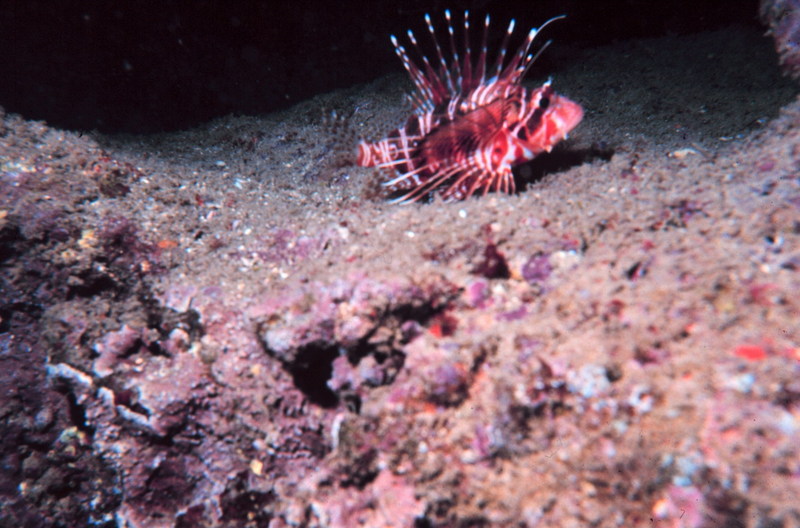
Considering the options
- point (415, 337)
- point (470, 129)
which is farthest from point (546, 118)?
point (415, 337)

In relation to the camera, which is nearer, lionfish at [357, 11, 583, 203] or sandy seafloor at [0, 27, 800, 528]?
sandy seafloor at [0, 27, 800, 528]

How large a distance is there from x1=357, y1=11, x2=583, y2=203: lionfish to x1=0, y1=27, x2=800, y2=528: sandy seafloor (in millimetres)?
270

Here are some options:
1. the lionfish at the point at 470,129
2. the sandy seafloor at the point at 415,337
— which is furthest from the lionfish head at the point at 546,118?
the sandy seafloor at the point at 415,337

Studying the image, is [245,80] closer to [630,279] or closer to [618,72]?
[618,72]

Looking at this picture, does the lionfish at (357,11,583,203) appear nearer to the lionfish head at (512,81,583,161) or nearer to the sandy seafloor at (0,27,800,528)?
the lionfish head at (512,81,583,161)

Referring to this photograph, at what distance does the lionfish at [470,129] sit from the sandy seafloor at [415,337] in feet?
0.88

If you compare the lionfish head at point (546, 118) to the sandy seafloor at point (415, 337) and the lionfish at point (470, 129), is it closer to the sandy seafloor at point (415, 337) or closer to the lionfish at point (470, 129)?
the lionfish at point (470, 129)

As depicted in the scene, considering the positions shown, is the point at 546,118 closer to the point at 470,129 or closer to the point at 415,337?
the point at 470,129

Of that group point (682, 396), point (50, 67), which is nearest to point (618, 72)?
point (682, 396)

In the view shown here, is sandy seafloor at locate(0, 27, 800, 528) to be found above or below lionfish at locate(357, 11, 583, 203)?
below

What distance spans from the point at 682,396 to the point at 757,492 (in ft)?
1.18

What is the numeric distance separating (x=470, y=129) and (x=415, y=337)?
1.86 m

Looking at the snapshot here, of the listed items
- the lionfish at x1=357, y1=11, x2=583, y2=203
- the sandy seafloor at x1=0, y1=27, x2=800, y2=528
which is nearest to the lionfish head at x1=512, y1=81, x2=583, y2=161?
the lionfish at x1=357, y1=11, x2=583, y2=203

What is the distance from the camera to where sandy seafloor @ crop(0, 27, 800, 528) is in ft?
5.56
